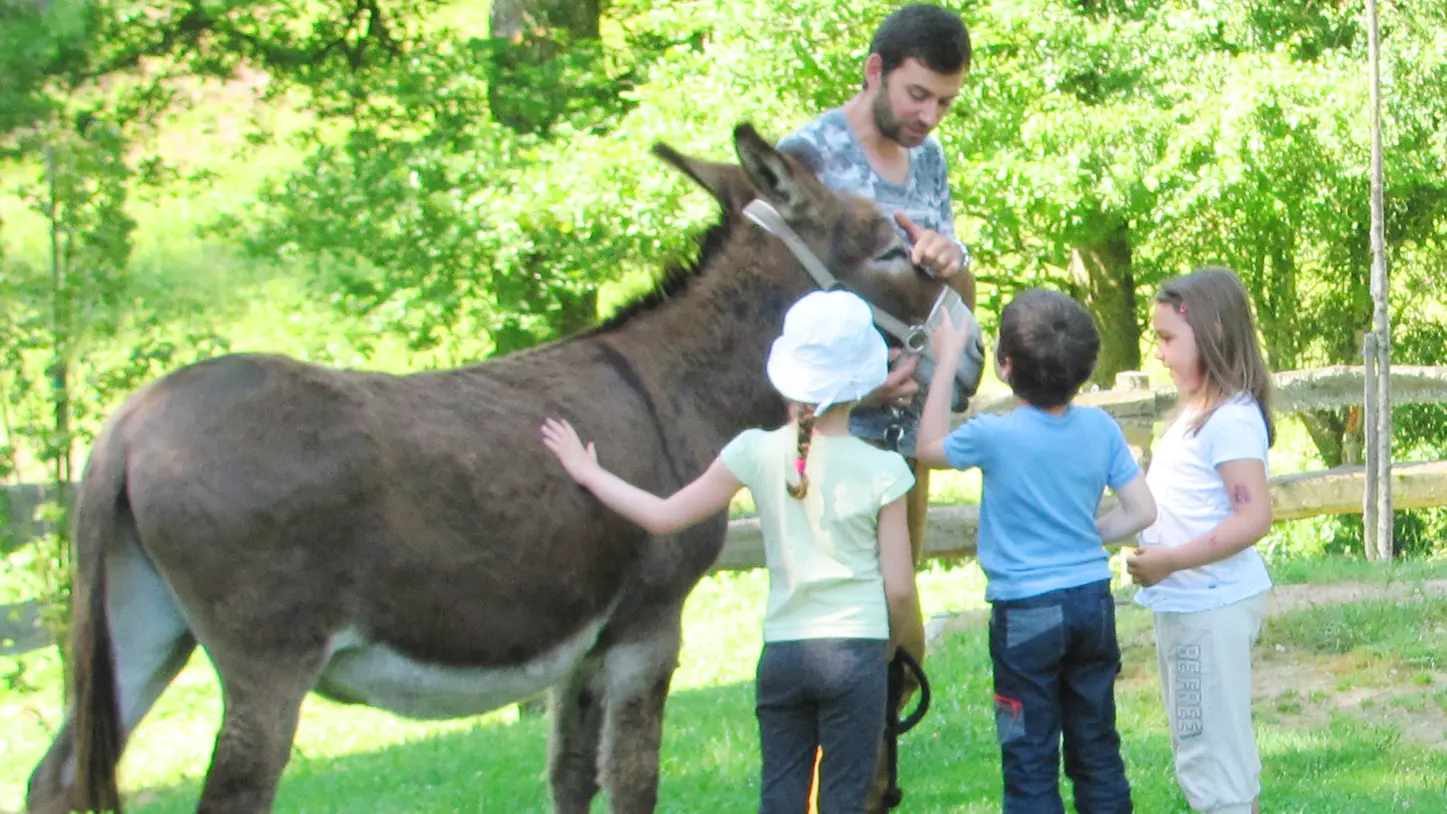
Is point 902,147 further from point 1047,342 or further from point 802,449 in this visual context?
point 802,449

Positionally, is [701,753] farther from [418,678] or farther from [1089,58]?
[1089,58]

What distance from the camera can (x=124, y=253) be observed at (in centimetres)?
683

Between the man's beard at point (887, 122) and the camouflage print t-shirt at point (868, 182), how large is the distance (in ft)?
0.40

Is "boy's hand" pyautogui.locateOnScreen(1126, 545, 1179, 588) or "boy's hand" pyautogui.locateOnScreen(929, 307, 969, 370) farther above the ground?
"boy's hand" pyautogui.locateOnScreen(929, 307, 969, 370)

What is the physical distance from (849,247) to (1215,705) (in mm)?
1552

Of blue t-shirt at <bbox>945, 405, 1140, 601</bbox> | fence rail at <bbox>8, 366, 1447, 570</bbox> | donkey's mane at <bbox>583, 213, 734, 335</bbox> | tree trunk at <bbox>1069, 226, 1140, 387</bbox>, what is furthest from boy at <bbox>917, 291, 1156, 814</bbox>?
tree trunk at <bbox>1069, 226, 1140, 387</bbox>

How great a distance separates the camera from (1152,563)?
3.68m

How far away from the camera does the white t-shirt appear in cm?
382

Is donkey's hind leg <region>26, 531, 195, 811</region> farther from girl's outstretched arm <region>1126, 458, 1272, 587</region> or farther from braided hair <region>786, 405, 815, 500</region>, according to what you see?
girl's outstretched arm <region>1126, 458, 1272, 587</region>

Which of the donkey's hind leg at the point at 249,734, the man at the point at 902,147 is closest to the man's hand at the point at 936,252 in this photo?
the man at the point at 902,147

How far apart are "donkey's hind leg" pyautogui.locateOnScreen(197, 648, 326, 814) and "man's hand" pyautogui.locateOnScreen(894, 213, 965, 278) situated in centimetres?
196

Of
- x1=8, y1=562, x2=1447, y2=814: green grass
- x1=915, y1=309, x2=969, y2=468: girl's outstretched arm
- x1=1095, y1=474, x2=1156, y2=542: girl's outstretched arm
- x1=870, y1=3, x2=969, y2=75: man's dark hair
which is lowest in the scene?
x1=8, y1=562, x2=1447, y2=814: green grass

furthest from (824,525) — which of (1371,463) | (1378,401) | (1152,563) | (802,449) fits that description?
(1378,401)

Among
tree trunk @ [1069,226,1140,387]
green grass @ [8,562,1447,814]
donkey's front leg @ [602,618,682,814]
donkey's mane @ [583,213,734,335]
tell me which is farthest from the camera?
tree trunk @ [1069,226,1140,387]
